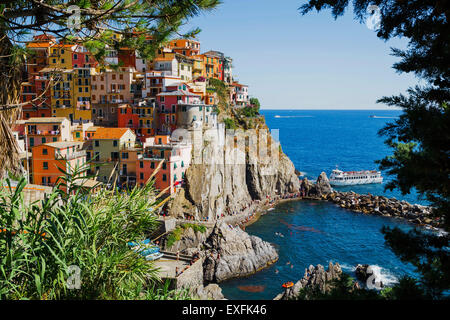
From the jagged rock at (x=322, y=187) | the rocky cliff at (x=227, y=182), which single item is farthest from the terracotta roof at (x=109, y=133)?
the jagged rock at (x=322, y=187)

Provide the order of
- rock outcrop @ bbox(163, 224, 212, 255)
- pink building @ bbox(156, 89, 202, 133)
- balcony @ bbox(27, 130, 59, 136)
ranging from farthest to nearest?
pink building @ bbox(156, 89, 202, 133) < balcony @ bbox(27, 130, 59, 136) < rock outcrop @ bbox(163, 224, 212, 255)

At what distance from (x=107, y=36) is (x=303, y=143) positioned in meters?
124

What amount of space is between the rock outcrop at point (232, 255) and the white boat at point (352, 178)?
35.8 meters

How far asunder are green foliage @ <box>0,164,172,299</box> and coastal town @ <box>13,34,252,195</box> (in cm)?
2796

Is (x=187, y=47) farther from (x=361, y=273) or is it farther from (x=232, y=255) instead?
(x=361, y=273)

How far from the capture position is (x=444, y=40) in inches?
209

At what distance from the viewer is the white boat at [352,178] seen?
6345cm

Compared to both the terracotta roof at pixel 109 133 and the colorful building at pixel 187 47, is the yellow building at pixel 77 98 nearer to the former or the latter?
the terracotta roof at pixel 109 133

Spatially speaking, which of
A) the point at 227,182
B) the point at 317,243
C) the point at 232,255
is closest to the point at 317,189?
the point at 227,182

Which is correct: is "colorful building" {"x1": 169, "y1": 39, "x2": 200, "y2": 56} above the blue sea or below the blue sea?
above

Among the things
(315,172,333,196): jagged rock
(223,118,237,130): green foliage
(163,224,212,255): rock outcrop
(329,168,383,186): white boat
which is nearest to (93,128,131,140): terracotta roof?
(163,224,212,255): rock outcrop

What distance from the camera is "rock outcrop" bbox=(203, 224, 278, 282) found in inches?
1109

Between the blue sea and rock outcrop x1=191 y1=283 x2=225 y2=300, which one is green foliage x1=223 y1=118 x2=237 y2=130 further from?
rock outcrop x1=191 y1=283 x2=225 y2=300
